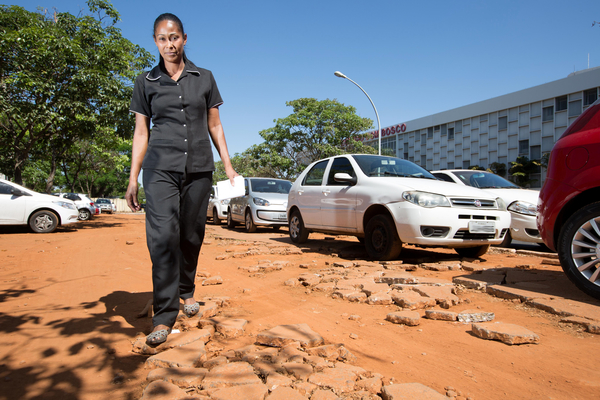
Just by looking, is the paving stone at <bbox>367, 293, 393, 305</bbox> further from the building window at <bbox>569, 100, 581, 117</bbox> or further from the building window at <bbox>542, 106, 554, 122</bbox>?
the building window at <bbox>542, 106, 554, 122</bbox>

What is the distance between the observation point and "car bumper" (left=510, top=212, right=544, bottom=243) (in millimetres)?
7113

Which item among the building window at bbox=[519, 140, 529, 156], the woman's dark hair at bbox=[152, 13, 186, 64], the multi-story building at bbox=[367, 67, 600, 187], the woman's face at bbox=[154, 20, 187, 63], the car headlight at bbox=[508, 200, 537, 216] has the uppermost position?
the multi-story building at bbox=[367, 67, 600, 187]

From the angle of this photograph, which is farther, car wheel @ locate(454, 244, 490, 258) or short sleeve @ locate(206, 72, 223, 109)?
car wheel @ locate(454, 244, 490, 258)

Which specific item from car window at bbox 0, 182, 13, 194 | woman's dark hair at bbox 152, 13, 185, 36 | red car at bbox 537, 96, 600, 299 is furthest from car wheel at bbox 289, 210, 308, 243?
car window at bbox 0, 182, 13, 194

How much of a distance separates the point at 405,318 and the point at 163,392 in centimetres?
187

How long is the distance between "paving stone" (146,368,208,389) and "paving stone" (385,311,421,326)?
1581 millimetres

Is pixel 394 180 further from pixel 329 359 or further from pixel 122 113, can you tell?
pixel 122 113

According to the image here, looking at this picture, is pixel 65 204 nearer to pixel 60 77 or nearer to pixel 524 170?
pixel 60 77

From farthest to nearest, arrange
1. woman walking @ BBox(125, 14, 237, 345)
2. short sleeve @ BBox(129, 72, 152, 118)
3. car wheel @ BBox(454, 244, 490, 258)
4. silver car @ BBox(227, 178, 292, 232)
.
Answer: silver car @ BBox(227, 178, 292, 232), car wheel @ BBox(454, 244, 490, 258), short sleeve @ BBox(129, 72, 152, 118), woman walking @ BBox(125, 14, 237, 345)

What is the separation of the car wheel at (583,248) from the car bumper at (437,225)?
5.45 ft

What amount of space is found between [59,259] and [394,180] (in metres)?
5.29

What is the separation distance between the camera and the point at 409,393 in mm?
1985

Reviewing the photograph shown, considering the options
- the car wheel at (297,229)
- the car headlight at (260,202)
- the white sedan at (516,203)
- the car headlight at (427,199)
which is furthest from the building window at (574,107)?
the car headlight at (427,199)

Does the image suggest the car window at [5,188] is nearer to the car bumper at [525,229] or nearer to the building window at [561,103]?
the car bumper at [525,229]
